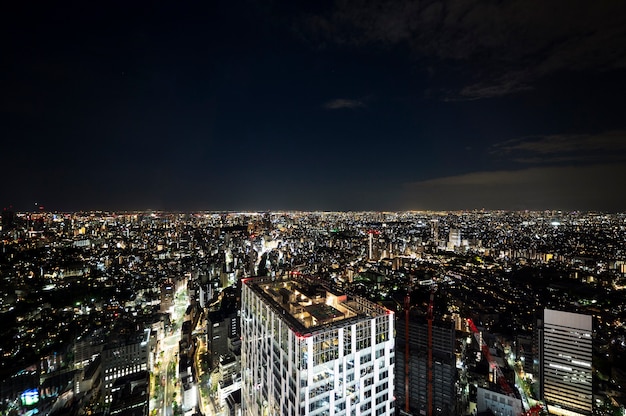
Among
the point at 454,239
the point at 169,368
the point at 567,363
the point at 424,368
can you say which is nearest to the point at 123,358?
the point at 169,368

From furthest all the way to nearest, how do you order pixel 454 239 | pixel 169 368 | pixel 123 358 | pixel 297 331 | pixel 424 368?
1. pixel 454 239
2. pixel 169 368
3. pixel 123 358
4. pixel 424 368
5. pixel 297 331

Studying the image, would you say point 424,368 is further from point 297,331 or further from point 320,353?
point 297,331

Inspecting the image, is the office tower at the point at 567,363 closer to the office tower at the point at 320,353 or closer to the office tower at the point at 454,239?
the office tower at the point at 320,353

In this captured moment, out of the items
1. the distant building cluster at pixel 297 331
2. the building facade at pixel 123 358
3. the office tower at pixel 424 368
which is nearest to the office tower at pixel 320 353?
the distant building cluster at pixel 297 331

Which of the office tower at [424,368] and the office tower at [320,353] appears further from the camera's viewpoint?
the office tower at [424,368]

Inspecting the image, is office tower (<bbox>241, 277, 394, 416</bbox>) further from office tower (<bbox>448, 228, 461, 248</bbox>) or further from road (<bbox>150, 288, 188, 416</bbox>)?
office tower (<bbox>448, 228, 461, 248</bbox>)

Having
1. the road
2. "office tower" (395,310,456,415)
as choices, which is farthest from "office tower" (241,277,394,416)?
the road
